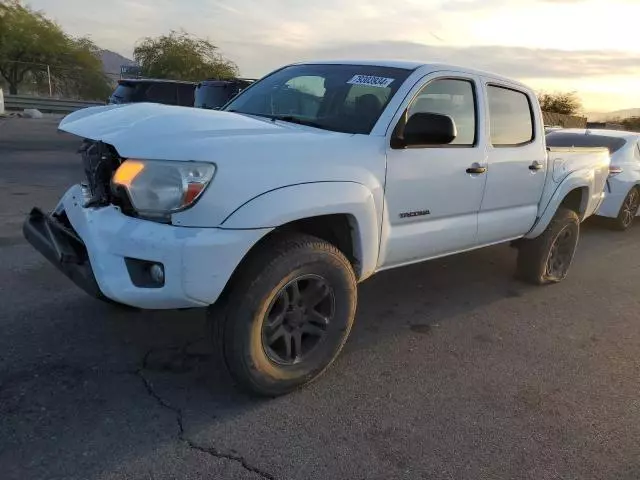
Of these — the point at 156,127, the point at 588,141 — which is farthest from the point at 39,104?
the point at 156,127

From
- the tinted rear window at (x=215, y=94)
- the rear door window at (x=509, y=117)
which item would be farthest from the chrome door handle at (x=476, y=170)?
the tinted rear window at (x=215, y=94)

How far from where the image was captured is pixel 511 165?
4547 millimetres

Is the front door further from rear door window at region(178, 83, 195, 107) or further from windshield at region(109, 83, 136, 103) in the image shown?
rear door window at region(178, 83, 195, 107)

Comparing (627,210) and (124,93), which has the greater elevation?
(124,93)

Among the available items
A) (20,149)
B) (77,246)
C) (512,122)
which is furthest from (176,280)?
(20,149)

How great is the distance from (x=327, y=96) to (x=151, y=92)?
14.2m

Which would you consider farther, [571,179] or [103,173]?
[571,179]

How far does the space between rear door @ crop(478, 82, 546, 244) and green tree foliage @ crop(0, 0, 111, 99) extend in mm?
44059

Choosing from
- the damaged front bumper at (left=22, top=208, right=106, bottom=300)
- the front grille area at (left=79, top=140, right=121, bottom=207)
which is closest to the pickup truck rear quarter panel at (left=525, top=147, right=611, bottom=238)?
the front grille area at (left=79, top=140, right=121, bottom=207)

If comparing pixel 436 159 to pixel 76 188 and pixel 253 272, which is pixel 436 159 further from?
pixel 76 188

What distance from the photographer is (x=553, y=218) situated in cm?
538

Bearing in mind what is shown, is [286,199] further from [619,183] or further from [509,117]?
[619,183]

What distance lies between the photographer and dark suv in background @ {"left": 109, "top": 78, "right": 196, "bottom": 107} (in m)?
16.2

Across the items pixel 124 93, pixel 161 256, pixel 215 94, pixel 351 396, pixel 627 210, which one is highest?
pixel 215 94
